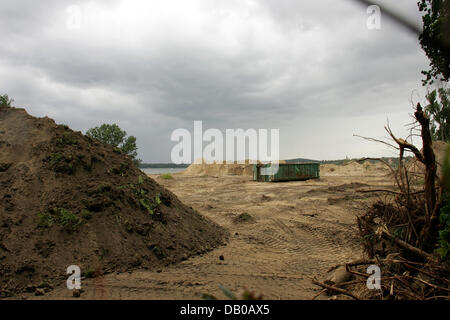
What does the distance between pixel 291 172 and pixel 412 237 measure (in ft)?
63.3

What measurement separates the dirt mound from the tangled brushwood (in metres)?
3.13

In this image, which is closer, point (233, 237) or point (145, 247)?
point (145, 247)

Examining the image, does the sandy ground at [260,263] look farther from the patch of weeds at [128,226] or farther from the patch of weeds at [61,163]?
the patch of weeds at [61,163]

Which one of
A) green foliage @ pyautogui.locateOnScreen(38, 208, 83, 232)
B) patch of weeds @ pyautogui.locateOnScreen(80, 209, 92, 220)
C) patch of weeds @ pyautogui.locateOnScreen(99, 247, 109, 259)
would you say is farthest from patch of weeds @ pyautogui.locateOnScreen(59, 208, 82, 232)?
patch of weeds @ pyautogui.locateOnScreen(99, 247, 109, 259)

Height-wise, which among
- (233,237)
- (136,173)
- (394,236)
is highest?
(136,173)

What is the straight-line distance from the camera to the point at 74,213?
517 centimetres

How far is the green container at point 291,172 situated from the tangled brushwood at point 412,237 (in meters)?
18.1

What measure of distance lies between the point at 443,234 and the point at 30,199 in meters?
5.98

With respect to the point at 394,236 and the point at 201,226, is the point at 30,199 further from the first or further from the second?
the point at 394,236

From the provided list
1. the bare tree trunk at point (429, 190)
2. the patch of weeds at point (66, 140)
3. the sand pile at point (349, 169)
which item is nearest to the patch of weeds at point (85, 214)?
the patch of weeds at point (66, 140)

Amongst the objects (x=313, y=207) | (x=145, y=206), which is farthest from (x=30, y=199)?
(x=313, y=207)

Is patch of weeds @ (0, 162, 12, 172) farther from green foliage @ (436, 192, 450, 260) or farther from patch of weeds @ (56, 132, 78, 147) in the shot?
green foliage @ (436, 192, 450, 260)

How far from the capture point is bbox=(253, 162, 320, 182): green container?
72.2 ft
